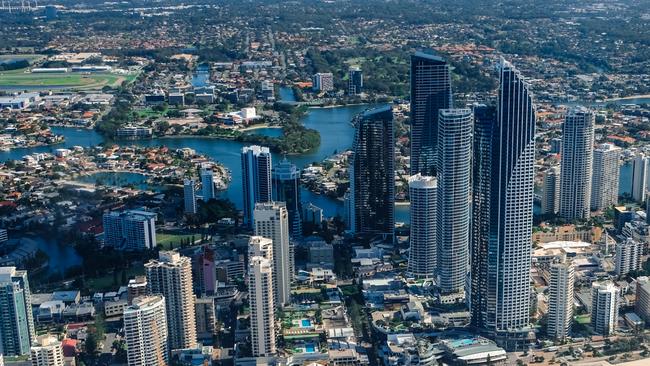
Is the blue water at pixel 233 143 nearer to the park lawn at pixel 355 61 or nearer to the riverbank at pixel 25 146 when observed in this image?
the riverbank at pixel 25 146

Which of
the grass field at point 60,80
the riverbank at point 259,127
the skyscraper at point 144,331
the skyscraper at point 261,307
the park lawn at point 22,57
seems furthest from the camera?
the park lawn at point 22,57

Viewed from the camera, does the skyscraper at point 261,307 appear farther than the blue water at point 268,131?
No

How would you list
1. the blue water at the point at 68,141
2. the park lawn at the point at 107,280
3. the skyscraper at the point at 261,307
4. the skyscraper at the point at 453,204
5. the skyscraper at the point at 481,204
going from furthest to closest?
the blue water at the point at 68,141, the park lawn at the point at 107,280, the skyscraper at the point at 453,204, the skyscraper at the point at 481,204, the skyscraper at the point at 261,307

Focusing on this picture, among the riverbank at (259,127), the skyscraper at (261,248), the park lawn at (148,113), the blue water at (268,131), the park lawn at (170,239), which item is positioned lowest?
the park lawn at (170,239)

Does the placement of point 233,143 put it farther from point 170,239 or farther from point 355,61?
point 355,61

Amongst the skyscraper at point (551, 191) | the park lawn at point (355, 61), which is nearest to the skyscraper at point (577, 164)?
the skyscraper at point (551, 191)

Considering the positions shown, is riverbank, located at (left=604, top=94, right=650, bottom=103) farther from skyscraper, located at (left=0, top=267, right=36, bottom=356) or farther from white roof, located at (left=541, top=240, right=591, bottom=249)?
skyscraper, located at (left=0, top=267, right=36, bottom=356)

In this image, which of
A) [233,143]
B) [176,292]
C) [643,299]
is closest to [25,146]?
[233,143]

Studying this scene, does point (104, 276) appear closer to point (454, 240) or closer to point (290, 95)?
point (454, 240)
